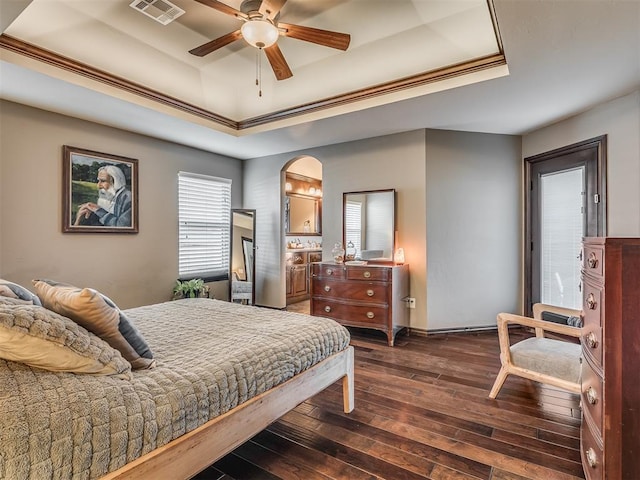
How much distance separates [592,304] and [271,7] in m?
2.39

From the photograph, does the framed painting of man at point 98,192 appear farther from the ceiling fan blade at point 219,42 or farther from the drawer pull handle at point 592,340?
the drawer pull handle at point 592,340

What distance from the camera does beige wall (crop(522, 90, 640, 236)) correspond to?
9.81ft

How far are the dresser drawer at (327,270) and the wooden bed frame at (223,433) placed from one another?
1.97 metres

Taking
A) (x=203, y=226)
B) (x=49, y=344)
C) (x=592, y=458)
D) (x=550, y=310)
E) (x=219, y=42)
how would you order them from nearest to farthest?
(x=49, y=344)
(x=592, y=458)
(x=219, y=42)
(x=550, y=310)
(x=203, y=226)

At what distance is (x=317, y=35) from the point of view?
2.31 m

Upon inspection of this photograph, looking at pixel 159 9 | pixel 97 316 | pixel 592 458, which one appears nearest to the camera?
pixel 97 316

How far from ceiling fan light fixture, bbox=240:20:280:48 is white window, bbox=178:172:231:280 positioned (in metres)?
2.86

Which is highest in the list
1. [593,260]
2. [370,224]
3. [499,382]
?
[370,224]

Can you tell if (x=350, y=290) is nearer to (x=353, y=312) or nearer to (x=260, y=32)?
(x=353, y=312)

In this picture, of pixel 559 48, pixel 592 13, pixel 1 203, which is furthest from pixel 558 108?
pixel 1 203

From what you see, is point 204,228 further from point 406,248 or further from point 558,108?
point 558,108

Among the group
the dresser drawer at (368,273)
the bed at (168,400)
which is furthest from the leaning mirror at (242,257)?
the bed at (168,400)

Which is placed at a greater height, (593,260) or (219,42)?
(219,42)

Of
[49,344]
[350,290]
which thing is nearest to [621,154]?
[350,290]
